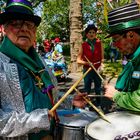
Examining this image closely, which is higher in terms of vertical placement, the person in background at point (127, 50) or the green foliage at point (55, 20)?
the green foliage at point (55, 20)

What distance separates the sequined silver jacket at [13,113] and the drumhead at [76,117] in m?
0.52

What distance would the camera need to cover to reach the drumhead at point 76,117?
2.88 m

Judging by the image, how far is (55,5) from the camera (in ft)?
120

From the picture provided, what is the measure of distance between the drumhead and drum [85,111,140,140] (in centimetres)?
32

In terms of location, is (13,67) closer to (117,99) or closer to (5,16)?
A: (5,16)

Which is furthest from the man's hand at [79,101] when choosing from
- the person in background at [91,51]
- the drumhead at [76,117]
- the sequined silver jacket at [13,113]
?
the person in background at [91,51]

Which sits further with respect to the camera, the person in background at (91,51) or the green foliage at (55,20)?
the green foliage at (55,20)

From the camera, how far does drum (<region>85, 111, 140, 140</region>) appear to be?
2.30 meters

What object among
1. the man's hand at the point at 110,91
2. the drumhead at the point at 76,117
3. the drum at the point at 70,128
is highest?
the man's hand at the point at 110,91

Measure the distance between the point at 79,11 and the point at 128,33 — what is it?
11.0 meters

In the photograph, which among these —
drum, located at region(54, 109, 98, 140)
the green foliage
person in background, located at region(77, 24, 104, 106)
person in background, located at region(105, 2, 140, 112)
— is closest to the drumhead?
drum, located at region(54, 109, 98, 140)

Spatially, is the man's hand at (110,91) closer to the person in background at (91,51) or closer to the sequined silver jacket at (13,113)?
the sequined silver jacket at (13,113)

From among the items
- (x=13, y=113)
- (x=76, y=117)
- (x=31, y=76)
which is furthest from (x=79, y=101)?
(x=13, y=113)

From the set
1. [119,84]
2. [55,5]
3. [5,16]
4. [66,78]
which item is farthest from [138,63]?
[55,5]
